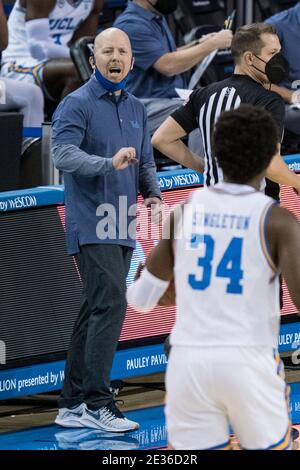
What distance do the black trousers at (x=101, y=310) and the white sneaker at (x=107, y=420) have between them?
36 millimetres

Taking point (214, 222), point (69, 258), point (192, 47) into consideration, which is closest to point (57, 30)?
point (192, 47)

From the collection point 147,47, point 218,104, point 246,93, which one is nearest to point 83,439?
point 218,104

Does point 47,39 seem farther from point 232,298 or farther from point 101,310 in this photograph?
point 232,298

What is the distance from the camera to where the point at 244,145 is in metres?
3.93

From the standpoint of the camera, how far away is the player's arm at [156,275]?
158 inches

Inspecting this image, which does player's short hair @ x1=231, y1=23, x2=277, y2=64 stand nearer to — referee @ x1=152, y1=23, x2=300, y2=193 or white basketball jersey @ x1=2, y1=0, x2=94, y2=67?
referee @ x1=152, y1=23, x2=300, y2=193

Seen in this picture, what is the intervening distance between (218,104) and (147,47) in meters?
2.56

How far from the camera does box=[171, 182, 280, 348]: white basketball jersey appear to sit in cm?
384

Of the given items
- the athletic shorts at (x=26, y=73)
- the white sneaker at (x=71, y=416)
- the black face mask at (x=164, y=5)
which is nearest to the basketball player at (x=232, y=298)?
the white sneaker at (x=71, y=416)

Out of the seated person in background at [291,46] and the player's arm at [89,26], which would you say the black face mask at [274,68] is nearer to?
the seated person in background at [291,46]

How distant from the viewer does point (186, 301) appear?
3908 millimetres

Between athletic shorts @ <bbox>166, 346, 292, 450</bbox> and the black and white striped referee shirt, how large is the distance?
2.10m

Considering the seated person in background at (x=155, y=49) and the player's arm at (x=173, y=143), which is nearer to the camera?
the player's arm at (x=173, y=143)
